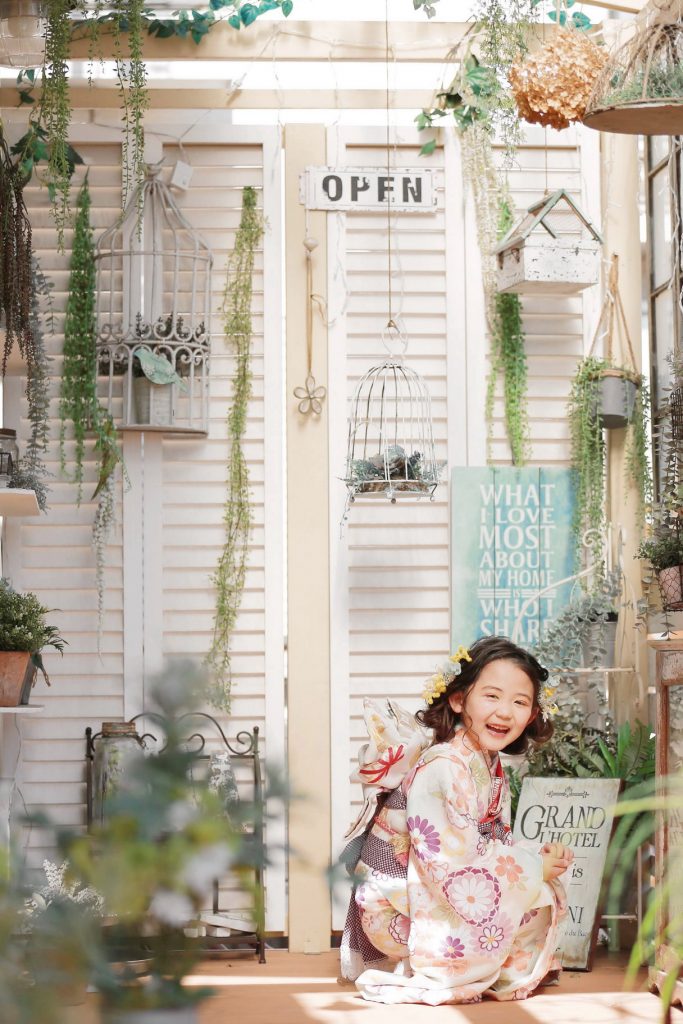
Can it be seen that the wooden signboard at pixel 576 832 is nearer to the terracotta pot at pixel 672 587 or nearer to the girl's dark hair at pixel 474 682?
the girl's dark hair at pixel 474 682

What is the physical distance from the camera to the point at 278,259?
15.9 feet

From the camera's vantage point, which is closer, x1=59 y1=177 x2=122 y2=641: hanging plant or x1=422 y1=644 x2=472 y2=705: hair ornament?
x1=422 y1=644 x2=472 y2=705: hair ornament

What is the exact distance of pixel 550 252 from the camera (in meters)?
4.59

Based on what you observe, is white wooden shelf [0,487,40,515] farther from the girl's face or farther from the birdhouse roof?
the birdhouse roof

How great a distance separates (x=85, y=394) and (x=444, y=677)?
5.53 feet

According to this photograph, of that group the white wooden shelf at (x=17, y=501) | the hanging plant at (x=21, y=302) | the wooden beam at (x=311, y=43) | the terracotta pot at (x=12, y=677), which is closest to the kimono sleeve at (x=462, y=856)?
the terracotta pot at (x=12, y=677)

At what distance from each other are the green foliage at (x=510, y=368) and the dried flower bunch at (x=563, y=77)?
637 mm

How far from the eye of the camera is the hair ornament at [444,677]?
4027mm

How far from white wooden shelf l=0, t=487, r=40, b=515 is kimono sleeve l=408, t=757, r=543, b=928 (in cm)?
152

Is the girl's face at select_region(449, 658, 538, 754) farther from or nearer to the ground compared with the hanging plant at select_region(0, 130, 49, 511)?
nearer to the ground

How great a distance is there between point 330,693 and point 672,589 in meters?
1.42

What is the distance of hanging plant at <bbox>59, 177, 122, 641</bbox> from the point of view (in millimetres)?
4637

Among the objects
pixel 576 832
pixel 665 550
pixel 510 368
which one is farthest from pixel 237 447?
pixel 576 832

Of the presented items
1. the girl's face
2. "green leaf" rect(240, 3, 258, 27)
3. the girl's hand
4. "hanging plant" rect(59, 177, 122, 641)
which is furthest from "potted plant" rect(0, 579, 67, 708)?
"green leaf" rect(240, 3, 258, 27)
